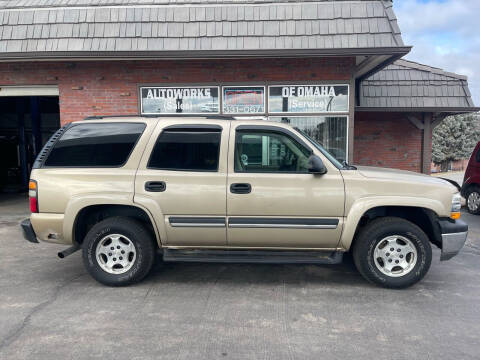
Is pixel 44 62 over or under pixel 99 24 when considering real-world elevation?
under

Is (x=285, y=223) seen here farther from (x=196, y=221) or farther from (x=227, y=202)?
(x=196, y=221)

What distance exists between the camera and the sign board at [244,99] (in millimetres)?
8523

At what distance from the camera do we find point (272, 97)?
8508 mm

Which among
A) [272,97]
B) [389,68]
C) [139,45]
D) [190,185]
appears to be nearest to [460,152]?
[389,68]

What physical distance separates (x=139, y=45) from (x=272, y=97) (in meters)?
3.04

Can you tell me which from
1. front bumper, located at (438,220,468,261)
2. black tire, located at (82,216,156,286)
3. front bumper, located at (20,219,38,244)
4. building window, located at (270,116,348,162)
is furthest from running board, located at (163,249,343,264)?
building window, located at (270,116,348,162)

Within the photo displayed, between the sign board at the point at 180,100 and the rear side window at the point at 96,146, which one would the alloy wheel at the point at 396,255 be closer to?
the rear side window at the point at 96,146

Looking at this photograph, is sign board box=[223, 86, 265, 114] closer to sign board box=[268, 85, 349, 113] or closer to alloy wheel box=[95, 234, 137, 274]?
sign board box=[268, 85, 349, 113]

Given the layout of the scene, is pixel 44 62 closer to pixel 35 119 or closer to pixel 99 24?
pixel 99 24

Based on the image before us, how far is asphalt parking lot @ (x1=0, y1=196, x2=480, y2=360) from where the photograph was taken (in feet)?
10.1

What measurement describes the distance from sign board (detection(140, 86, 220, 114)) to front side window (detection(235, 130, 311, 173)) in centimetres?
428

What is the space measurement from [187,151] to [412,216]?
110 inches

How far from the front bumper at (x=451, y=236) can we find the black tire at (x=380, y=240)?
0.18 meters

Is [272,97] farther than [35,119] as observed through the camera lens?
No
